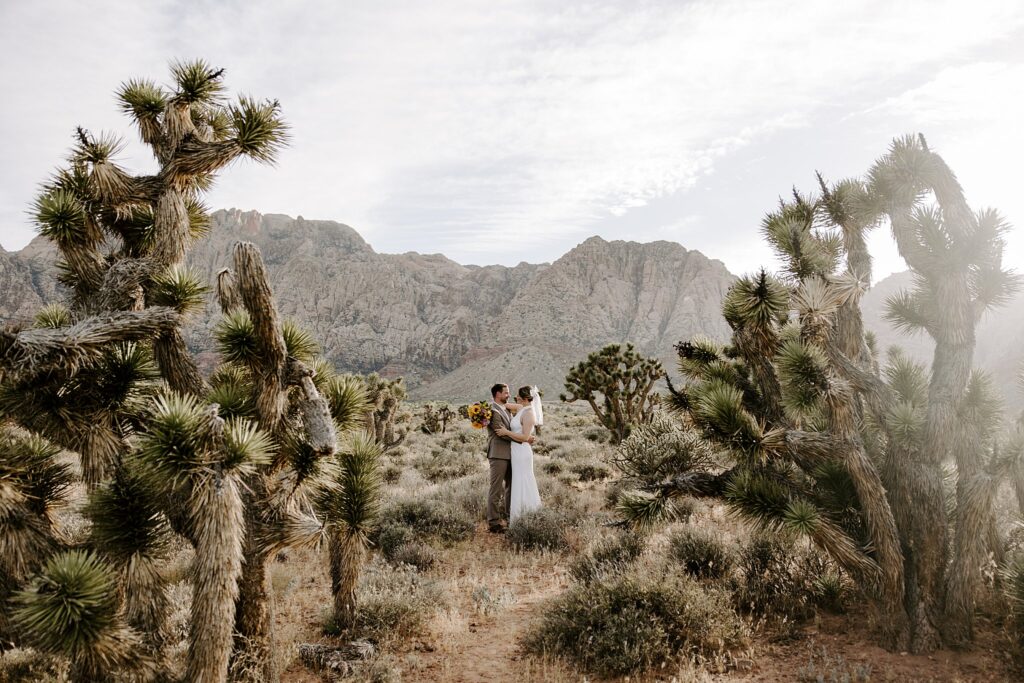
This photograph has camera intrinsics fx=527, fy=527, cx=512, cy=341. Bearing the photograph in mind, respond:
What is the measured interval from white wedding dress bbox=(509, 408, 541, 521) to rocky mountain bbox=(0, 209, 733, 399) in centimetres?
7009

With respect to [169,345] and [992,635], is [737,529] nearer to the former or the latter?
[992,635]

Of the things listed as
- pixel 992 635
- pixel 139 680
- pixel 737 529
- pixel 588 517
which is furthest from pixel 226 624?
pixel 737 529

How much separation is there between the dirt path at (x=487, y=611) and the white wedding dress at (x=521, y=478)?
69cm

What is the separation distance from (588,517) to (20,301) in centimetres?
11693

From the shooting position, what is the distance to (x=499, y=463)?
9.57 meters

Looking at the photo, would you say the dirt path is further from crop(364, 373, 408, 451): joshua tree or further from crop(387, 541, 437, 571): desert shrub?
crop(364, 373, 408, 451): joshua tree

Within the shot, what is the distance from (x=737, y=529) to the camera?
866cm

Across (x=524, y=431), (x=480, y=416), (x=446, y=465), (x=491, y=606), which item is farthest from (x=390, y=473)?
(x=491, y=606)

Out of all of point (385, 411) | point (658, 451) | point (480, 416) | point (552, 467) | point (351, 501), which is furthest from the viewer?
point (385, 411)

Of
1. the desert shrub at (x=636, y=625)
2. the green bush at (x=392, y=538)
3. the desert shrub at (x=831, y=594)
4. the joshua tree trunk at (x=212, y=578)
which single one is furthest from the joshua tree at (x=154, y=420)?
the desert shrub at (x=831, y=594)

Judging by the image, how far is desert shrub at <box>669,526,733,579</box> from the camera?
21.0ft

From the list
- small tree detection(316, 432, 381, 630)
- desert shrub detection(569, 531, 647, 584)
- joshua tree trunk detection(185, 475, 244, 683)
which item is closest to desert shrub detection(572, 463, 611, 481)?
desert shrub detection(569, 531, 647, 584)

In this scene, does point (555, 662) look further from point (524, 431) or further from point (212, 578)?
point (524, 431)

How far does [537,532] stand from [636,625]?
383cm
